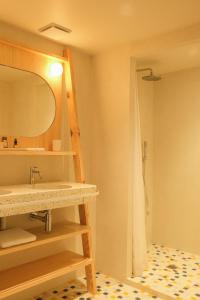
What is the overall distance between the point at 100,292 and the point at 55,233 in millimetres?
750

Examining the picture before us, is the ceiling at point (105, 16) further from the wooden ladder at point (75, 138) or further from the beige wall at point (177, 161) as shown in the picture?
the beige wall at point (177, 161)

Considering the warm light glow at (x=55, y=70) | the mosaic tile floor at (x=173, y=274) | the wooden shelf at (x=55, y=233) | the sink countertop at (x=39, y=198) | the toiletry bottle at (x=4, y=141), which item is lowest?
the mosaic tile floor at (x=173, y=274)

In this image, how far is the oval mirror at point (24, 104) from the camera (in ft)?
7.49

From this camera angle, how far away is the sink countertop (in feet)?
6.00

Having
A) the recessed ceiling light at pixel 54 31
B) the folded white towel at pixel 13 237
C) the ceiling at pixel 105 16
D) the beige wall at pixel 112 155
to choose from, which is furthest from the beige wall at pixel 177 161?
the folded white towel at pixel 13 237

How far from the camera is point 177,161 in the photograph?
3598mm

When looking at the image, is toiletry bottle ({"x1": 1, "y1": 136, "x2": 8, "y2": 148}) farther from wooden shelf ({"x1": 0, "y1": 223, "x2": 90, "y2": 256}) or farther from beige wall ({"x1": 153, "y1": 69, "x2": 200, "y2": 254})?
beige wall ({"x1": 153, "y1": 69, "x2": 200, "y2": 254})

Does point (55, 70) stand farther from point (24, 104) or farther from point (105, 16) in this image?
point (105, 16)

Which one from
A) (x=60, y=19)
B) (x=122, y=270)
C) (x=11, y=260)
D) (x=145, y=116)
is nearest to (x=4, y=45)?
(x=60, y=19)

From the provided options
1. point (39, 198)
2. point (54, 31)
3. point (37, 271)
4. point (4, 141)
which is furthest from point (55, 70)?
point (37, 271)

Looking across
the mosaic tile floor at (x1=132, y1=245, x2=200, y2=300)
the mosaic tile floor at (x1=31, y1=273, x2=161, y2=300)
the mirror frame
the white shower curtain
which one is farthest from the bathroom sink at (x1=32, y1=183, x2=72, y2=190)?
the mosaic tile floor at (x1=132, y1=245, x2=200, y2=300)

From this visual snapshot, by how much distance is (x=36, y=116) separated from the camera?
8.18 feet

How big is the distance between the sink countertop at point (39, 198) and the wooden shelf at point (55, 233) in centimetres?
27

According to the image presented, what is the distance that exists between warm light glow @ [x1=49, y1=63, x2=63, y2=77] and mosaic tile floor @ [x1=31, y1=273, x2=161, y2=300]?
1.98 meters
